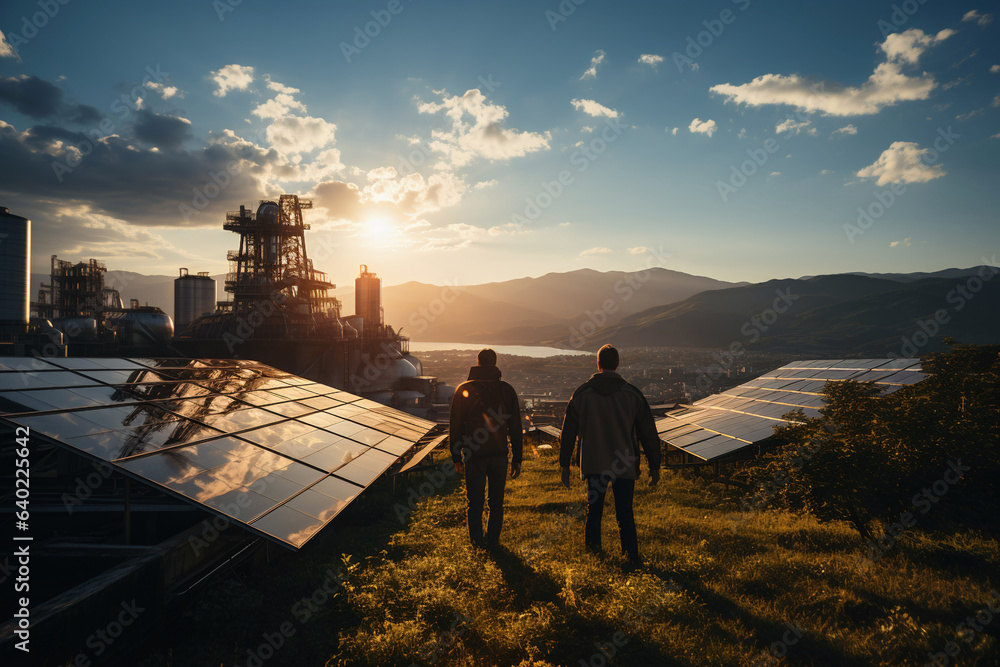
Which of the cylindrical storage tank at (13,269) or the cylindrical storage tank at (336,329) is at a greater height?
the cylindrical storage tank at (13,269)

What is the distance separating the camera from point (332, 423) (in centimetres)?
1221

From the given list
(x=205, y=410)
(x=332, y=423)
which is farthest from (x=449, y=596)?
(x=332, y=423)

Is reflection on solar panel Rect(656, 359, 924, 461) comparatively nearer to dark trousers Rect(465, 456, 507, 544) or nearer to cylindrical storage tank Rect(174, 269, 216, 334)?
dark trousers Rect(465, 456, 507, 544)

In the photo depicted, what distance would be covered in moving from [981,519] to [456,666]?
8.51m

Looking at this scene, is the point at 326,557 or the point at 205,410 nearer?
the point at 326,557

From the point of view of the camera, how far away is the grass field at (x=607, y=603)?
435 centimetres

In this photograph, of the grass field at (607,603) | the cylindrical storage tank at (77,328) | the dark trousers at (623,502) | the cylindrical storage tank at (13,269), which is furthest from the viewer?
the cylindrical storage tank at (77,328)

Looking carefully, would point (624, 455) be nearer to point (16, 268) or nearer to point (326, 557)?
point (326, 557)

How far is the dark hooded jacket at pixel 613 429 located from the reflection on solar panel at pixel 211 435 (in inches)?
157

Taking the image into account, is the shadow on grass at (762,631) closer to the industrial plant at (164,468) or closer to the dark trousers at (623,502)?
the dark trousers at (623,502)

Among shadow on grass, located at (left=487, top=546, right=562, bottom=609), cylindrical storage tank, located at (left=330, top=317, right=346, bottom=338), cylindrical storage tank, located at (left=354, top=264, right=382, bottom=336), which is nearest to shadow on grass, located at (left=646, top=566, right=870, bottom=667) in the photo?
shadow on grass, located at (left=487, top=546, right=562, bottom=609)

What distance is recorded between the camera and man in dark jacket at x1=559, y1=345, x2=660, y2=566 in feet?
20.2

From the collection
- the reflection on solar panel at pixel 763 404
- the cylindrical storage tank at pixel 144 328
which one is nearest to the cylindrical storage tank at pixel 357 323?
the cylindrical storage tank at pixel 144 328

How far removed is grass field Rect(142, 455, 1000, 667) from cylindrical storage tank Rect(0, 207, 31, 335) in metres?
43.9
